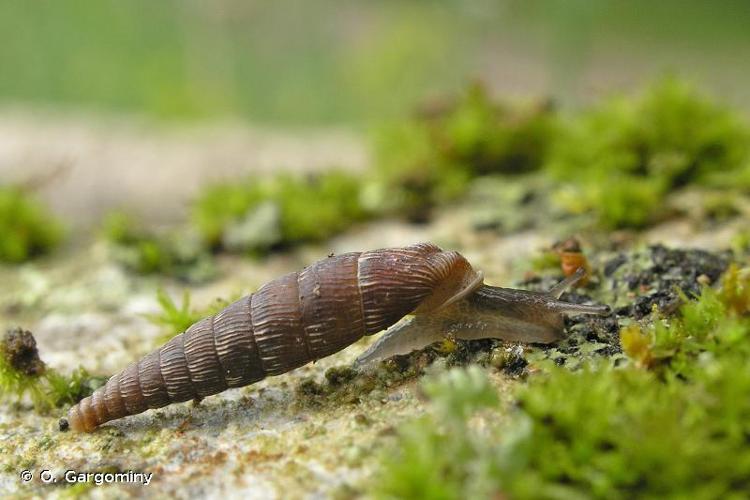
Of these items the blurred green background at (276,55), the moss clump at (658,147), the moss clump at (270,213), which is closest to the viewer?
the moss clump at (658,147)

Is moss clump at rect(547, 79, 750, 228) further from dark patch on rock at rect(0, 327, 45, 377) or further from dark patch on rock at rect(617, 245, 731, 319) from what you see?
dark patch on rock at rect(0, 327, 45, 377)

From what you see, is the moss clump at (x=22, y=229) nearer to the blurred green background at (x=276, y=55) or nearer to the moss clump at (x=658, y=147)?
the moss clump at (x=658, y=147)

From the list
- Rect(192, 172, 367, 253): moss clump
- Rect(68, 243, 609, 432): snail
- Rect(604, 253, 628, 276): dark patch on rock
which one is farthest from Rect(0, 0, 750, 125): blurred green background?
Rect(68, 243, 609, 432): snail

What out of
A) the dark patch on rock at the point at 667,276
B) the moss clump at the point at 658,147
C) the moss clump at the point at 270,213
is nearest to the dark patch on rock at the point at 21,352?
the moss clump at the point at 270,213

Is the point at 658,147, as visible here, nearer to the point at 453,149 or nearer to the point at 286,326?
the point at 453,149

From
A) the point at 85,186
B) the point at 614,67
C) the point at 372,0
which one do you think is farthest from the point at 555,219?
the point at 372,0

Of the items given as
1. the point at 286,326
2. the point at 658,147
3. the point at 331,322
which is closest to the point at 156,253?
the point at 286,326
